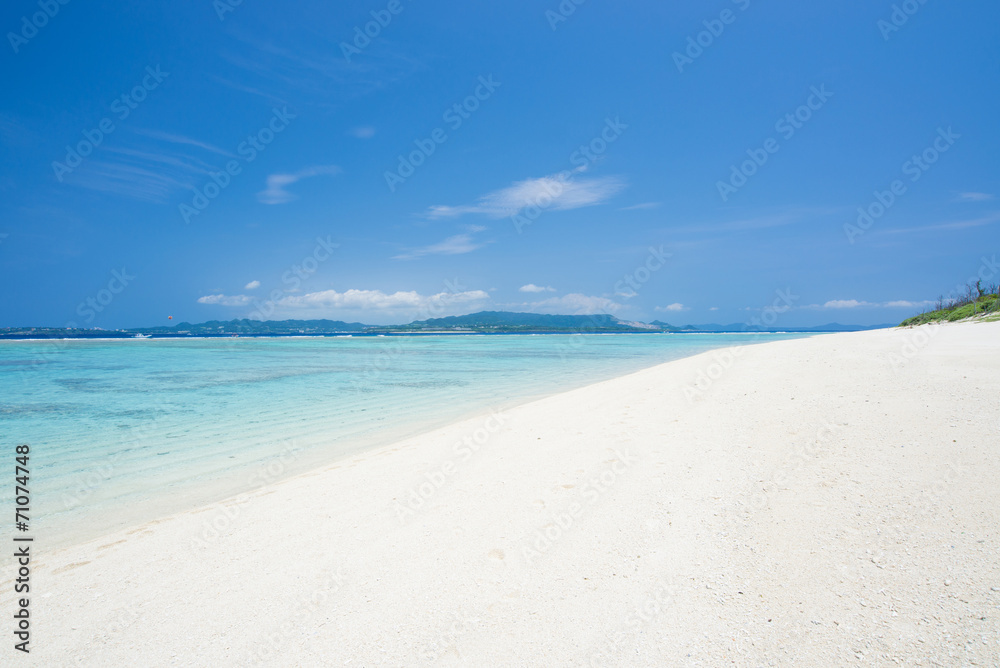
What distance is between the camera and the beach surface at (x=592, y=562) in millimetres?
2850

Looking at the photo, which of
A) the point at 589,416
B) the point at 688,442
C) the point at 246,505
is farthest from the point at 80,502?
the point at 688,442

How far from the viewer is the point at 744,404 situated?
851cm

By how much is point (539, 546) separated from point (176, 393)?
18.6m
